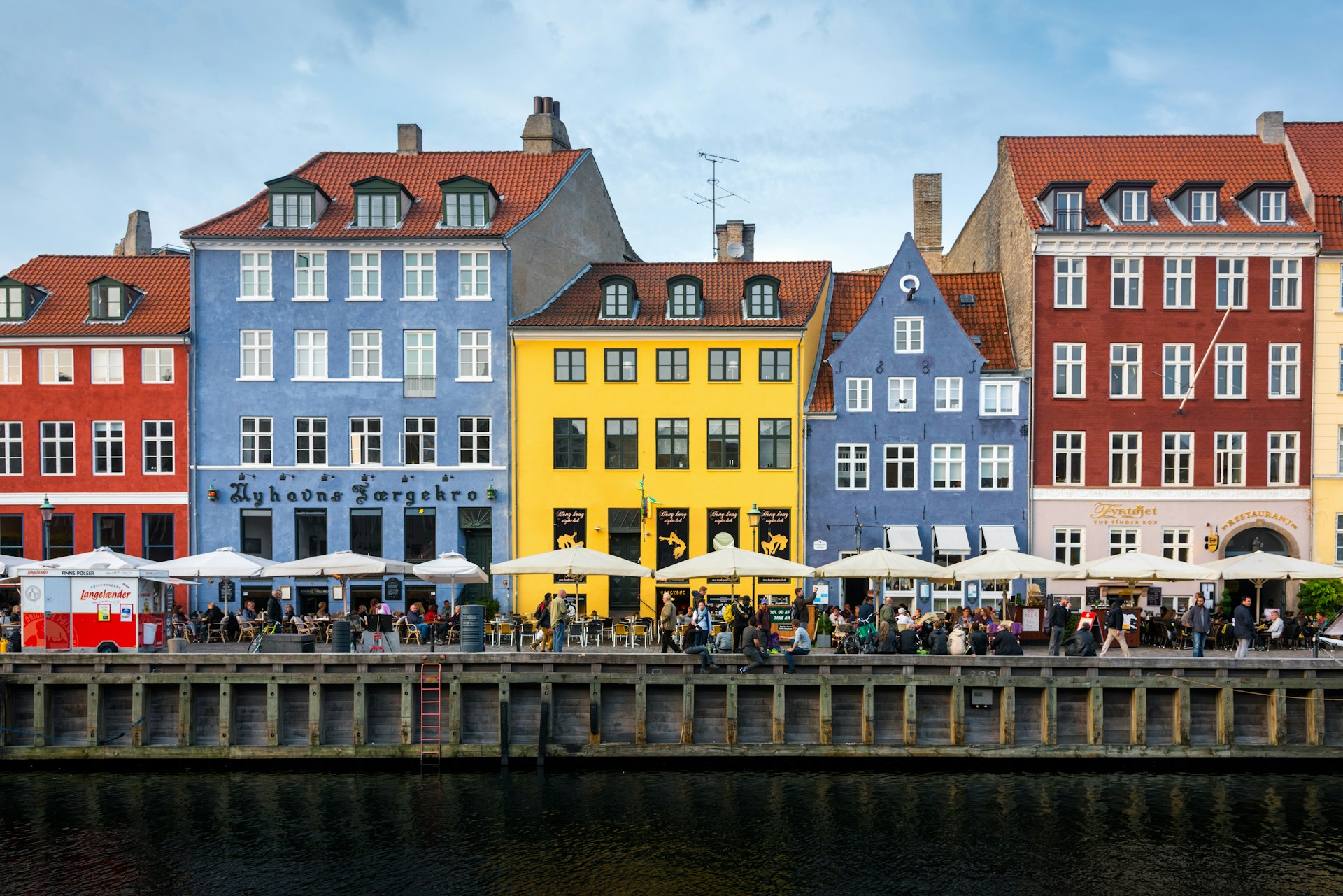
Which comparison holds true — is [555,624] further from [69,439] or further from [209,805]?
[69,439]

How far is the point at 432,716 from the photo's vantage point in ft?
91.7

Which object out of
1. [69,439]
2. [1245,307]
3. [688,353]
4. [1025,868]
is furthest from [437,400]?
[1245,307]

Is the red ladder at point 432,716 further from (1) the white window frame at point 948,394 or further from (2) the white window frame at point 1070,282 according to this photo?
(2) the white window frame at point 1070,282

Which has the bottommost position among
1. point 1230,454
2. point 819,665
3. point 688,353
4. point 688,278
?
point 819,665

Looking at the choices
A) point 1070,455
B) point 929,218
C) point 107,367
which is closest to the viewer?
point 1070,455

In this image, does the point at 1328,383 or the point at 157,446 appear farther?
the point at 157,446

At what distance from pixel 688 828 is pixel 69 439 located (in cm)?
3154

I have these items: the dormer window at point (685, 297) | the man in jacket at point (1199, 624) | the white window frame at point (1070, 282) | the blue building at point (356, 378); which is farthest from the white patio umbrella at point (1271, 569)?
the blue building at point (356, 378)

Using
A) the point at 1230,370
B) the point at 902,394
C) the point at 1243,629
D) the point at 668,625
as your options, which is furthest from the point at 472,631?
the point at 1230,370

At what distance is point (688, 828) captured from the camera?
75.8 ft

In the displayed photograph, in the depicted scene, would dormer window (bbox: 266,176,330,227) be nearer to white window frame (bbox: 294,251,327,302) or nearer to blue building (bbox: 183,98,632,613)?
blue building (bbox: 183,98,632,613)

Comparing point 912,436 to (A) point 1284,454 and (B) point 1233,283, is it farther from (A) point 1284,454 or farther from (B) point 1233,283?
(A) point 1284,454

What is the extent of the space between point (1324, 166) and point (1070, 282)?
11638mm

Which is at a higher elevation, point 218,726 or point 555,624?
point 555,624
